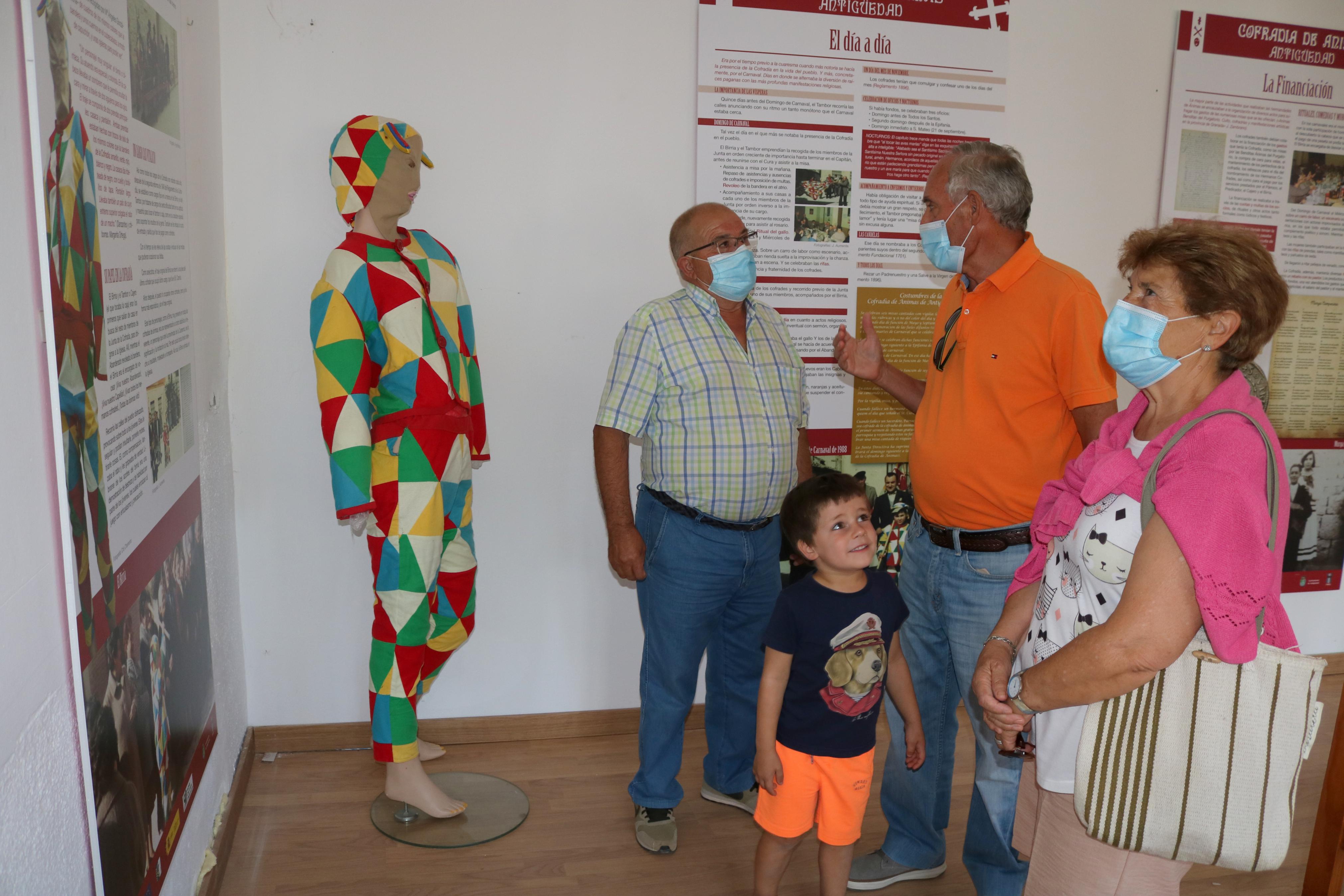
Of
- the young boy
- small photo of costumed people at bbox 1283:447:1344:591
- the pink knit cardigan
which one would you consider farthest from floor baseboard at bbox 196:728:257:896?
small photo of costumed people at bbox 1283:447:1344:591

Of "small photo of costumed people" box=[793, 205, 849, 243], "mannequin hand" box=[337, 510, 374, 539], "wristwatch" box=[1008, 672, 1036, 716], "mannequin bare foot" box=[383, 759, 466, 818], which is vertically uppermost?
"small photo of costumed people" box=[793, 205, 849, 243]

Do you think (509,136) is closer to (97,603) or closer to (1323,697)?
(97,603)

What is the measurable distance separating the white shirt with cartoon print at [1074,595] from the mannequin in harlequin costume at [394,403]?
1507mm

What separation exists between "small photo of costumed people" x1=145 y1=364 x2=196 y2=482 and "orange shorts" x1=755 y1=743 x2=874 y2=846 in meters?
1.37

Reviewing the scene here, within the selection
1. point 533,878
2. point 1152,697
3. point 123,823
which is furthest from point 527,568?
point 1152,697

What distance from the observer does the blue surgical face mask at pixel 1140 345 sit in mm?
1317

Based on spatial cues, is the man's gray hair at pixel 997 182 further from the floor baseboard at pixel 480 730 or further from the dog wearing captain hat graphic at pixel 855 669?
the floor baseboard at pixel 480 730

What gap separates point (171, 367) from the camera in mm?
1905

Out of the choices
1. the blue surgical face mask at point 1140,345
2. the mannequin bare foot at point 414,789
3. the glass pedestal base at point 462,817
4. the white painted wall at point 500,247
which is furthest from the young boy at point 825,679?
the white painted wall at point 500,247

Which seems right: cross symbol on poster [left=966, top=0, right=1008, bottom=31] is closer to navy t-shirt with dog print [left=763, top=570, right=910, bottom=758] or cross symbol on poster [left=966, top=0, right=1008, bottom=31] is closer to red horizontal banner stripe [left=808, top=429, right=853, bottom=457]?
red horizontal banner stripe [left=808, top=429, right=853, bottom=457]

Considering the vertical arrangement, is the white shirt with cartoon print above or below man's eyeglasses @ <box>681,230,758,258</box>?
below

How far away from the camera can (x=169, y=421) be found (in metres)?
1.88

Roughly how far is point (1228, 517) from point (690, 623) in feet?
4.86

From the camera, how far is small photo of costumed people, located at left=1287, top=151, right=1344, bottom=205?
3.41 metres
